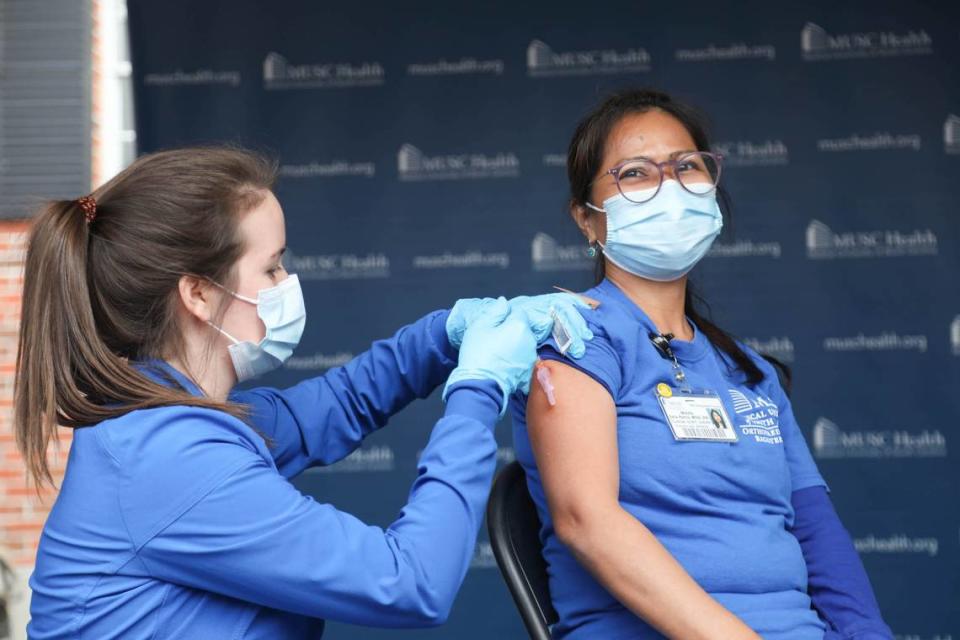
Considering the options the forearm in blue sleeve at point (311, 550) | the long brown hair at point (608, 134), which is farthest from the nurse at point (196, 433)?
the long brown hair at point (608, 134)

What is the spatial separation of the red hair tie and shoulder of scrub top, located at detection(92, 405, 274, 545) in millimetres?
291

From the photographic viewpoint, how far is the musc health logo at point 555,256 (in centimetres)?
363

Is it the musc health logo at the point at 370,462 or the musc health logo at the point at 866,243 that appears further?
the musc health logo at the point at 370,462

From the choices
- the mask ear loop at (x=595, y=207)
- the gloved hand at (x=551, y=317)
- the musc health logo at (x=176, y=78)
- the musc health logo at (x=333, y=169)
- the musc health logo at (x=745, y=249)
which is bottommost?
the musc health logo at (x=745, y=249)

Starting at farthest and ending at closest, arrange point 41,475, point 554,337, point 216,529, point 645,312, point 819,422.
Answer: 1. point 819,422
2. point 645,312
3. point 554,337
4. point 41,475
5. point 216,529

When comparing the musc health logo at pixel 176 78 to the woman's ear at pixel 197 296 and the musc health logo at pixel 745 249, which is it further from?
the woman's ear at pixel 197 296

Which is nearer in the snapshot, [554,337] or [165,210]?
[165,210]

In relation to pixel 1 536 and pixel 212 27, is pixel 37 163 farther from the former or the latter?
pixel 1 536

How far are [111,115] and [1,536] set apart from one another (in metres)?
1.51

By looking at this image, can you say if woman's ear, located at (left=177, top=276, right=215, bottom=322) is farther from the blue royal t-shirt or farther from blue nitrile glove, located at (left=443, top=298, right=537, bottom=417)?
the blue royal t-shirt

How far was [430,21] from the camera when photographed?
146 inches

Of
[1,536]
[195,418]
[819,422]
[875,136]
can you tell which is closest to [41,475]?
[195,418]

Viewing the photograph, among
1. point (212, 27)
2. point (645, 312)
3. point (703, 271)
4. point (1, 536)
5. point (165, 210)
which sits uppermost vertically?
point (212, 27)

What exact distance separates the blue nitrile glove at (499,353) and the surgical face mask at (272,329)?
245 millimetres
